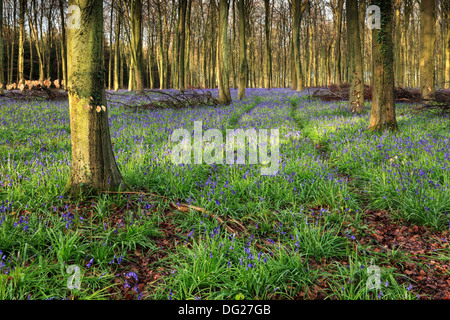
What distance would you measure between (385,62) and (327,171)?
4437mm

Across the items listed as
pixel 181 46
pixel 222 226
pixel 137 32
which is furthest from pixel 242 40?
pixel 222 226

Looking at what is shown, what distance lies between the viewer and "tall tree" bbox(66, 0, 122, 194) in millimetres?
3502

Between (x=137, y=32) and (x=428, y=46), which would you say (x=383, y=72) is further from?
(x=137, y=32)

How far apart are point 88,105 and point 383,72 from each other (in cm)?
730

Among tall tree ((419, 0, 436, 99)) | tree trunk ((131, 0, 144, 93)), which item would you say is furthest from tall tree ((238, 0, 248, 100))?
tall tree ((419, 0, 436, 99))

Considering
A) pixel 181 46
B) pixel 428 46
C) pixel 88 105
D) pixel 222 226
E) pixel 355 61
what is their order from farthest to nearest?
pixel 181 46
pixel 428 46
pixel 355 61
pixel 88 105
pixel 222 226

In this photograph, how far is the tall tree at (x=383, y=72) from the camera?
23.6ft

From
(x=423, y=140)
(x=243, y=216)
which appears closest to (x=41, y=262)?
(x=243, y=216)

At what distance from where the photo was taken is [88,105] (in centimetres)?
358

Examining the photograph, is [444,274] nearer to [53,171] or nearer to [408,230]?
[408,230]

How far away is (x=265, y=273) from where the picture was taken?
7.90ft

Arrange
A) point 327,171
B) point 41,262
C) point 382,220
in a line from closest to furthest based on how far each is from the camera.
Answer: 1. point 41,262
2. point 382,220
3. point 327,171

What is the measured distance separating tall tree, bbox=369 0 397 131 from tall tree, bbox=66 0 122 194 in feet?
22.7

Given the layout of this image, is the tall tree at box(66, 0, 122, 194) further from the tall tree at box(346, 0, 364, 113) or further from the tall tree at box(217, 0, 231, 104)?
the tall tree at box(217, 0, 231, 104)
